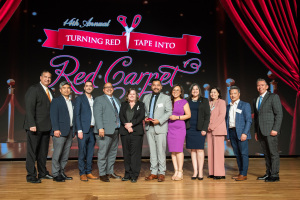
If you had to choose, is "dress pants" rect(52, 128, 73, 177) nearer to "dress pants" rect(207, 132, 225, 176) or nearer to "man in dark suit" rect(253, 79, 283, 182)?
"dress pants" rect(207, 132, 225, 176)

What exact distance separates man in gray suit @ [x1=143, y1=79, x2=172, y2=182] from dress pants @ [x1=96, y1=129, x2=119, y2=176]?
0.49m

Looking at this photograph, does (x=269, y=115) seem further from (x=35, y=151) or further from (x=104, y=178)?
(x=35, y=151)

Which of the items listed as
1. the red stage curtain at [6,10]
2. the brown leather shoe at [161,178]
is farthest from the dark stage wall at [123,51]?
the brown leather shoe at [161,178]

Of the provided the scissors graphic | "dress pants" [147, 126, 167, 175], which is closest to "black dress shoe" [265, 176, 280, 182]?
"dress pants" [147, 126, 167, 175]

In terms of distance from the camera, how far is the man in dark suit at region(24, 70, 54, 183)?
11.7 feet

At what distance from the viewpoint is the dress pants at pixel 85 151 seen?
372cm

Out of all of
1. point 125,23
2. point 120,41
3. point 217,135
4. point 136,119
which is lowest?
point 217,135

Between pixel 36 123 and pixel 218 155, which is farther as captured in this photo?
pixel 218 155

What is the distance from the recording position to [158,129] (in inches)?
144

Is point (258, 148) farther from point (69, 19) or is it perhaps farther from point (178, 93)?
point (69, 19)

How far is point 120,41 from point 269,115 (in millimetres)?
3145

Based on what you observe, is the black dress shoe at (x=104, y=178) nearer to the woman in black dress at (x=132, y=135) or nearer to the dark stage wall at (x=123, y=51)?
the woman in black dress at (x=132, y=135)

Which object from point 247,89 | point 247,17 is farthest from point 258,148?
point 247,17

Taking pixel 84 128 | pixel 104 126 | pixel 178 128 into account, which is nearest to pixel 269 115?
pixel 178 128
